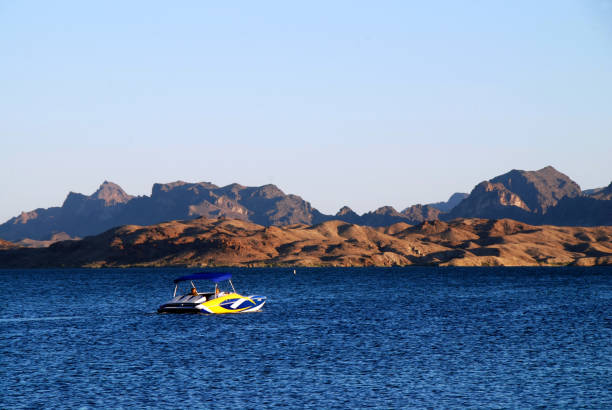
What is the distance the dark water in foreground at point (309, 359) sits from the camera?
45.0 m

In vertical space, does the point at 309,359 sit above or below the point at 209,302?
below

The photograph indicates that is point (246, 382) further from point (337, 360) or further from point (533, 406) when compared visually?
point (533, 406)

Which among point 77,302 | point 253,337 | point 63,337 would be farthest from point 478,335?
point 77,302

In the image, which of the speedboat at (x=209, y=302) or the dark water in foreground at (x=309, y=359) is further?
the speedboat at (x=209, y=302)

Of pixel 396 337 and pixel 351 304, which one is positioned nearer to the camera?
pixel 396 337

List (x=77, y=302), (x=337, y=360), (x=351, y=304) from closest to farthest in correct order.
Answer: (x=337, y=360)
(x=351, y=304)
(x=77, y=302)

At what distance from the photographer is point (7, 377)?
5175cm

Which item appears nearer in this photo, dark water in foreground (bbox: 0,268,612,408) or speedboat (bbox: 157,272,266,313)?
dark water in foreground (bbox: 0,268,612,408)

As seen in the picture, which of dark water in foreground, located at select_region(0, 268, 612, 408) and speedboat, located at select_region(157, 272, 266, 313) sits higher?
speedboat, located at select_region(157, 272, 266, 313)

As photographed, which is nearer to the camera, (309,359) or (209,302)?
(309,359)

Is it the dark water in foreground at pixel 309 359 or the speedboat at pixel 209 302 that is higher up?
the speedboat at pixel 209 302

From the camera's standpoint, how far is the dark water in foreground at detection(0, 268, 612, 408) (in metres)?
45.0

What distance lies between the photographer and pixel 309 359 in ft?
194

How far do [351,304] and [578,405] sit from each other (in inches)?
3177
